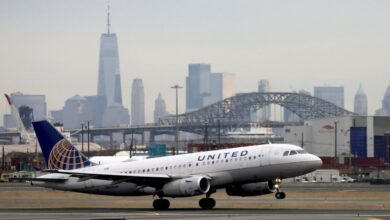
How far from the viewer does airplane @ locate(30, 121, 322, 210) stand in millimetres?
64312

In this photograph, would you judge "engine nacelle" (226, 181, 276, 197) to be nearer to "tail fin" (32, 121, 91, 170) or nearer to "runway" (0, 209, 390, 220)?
"runway" (0, 209, 390, 220)

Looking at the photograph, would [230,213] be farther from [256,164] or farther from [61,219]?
[61,219]

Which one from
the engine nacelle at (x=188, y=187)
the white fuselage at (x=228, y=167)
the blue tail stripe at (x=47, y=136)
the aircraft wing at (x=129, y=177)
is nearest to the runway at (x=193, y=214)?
the engine nacelle at (x=188, y=187)

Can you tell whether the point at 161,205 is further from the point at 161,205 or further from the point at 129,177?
the point at 129,177

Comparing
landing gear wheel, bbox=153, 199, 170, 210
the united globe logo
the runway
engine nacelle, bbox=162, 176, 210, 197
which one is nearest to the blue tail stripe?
the united globe logo

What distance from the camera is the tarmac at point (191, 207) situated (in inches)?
2256

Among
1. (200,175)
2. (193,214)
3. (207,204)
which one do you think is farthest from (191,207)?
(193,214)

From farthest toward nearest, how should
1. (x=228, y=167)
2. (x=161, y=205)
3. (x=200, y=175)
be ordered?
1. (x=200, y=175)
2. (x=161, y=205)
3. (x=228, y=167)

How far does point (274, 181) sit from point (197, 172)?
5.00 m

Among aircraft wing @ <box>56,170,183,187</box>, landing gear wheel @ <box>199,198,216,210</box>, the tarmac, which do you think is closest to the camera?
the tarmac

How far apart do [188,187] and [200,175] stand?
2092 mm

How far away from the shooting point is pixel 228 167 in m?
65.1

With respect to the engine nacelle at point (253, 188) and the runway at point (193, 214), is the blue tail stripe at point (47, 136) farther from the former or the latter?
the engine nacelle at point (253, 188)

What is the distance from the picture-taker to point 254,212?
200 ft
